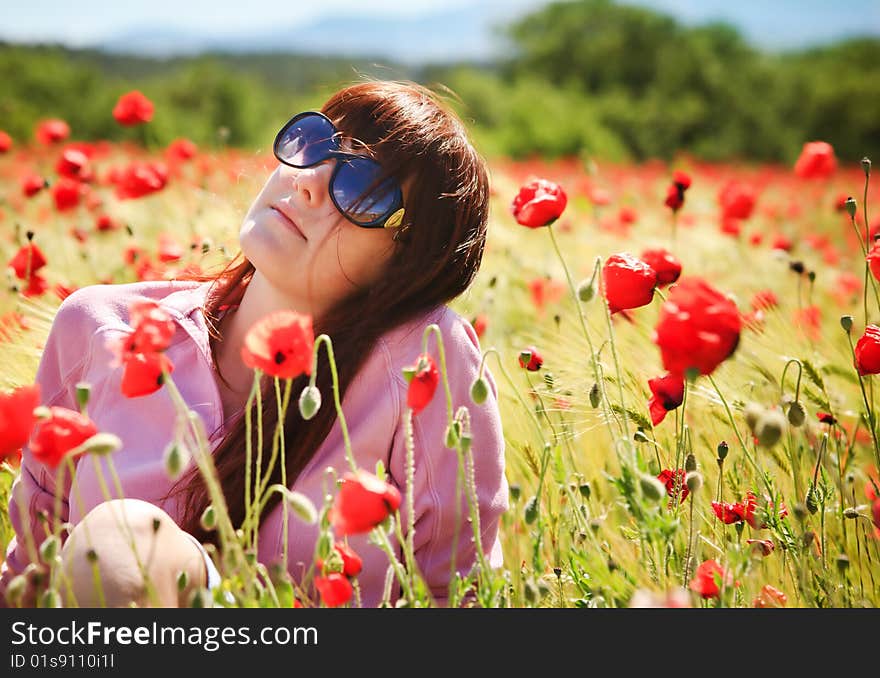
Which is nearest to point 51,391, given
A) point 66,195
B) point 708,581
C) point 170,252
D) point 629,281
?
point 170,252

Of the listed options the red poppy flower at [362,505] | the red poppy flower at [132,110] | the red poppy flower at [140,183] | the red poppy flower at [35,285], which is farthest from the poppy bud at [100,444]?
the red poppy flower at [132,110]

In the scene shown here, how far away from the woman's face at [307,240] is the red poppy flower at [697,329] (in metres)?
0.61

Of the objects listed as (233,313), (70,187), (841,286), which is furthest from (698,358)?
(841,286)

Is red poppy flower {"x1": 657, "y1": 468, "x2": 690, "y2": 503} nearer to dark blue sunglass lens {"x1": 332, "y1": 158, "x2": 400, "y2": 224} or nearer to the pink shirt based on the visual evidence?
the pink shirt

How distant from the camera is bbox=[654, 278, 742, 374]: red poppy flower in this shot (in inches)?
42.5

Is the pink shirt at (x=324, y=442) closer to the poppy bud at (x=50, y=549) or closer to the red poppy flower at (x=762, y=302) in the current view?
the poppy bud at (x=50, y=549)

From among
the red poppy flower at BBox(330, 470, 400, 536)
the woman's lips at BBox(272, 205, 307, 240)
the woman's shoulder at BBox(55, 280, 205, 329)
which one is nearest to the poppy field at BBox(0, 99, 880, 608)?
the red poppy flower at BBox(330, 470, 400, 536)

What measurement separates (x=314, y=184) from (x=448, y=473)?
50 cm

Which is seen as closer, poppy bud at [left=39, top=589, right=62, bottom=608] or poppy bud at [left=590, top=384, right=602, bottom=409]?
poppy bud at [left=39, top=589, right=62, bottom=608]

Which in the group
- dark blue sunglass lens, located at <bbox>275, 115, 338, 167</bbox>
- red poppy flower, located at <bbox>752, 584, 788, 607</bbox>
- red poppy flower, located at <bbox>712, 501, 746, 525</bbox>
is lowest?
red poppy flower, located at <bbox>752, 584, 788, 607</bbox>

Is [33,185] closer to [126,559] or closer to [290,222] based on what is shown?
A: [290,222]

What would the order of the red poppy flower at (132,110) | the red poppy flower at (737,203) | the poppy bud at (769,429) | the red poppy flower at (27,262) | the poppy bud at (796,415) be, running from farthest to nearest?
1. the red poppy flower at (737,203)
2. the red poppy flower at (132,110)
3. the red poppy flower at (27,262)
4. the poppy bud at (796,415)
5. the poppy bud at (769,429)

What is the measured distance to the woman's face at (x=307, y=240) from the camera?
1539 mm

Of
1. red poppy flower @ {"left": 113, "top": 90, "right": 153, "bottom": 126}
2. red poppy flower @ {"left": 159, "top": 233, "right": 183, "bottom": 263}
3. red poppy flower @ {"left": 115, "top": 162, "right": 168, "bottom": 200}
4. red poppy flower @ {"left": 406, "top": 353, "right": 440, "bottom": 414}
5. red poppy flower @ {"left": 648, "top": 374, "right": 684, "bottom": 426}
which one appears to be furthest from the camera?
red poppy flower @ {"left": 113, "top": 90, "right": 153, "bottom": 126}
